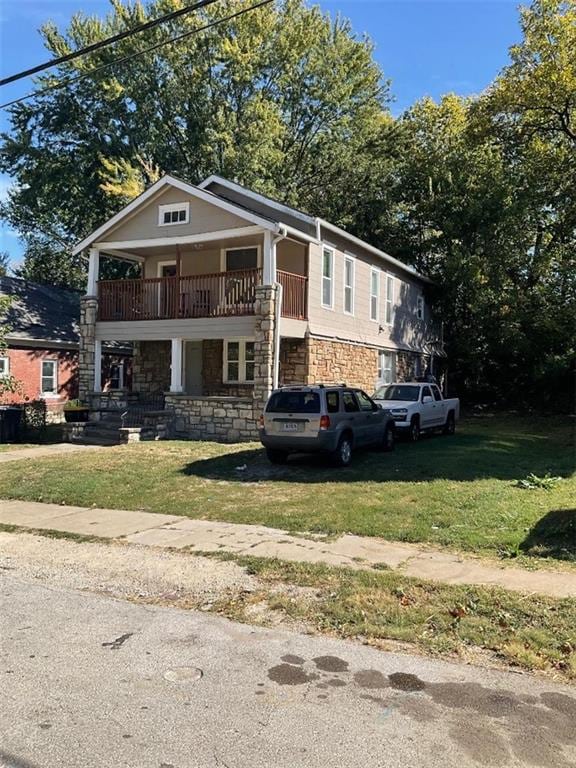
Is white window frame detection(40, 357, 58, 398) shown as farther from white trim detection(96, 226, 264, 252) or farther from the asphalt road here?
the asphalt road

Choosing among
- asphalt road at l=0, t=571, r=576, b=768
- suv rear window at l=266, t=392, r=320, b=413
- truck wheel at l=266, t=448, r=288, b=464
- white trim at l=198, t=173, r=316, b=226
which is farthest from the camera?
white trim at l=198, t=173, r=316, b=226

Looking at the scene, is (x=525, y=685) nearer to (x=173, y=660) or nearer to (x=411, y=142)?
(x=173, y=660)

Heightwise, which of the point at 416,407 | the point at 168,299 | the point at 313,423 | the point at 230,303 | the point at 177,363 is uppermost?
the point at 168,299

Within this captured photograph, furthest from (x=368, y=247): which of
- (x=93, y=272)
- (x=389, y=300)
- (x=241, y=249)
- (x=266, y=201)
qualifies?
(x=93, y=272)

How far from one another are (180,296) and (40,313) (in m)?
10.7

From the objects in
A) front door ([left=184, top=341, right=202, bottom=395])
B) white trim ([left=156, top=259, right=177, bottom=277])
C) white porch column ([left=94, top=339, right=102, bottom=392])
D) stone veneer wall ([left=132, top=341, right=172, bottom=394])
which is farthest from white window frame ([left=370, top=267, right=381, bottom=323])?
white porch column ([left=94, top=339, right=102, bottom=392])

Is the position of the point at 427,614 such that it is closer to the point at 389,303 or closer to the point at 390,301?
the point at 389,303

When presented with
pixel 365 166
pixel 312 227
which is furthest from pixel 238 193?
pixel 365 166

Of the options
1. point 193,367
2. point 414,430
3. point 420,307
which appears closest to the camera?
point 414,430

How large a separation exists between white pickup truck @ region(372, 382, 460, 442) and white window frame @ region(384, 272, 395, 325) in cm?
573

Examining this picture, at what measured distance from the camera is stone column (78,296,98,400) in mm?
20703

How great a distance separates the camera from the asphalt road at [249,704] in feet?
11.1

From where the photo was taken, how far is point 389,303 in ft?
80.0

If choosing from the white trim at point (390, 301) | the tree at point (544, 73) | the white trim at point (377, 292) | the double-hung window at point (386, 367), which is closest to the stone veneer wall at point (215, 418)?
the white trim at point (377, 292)
